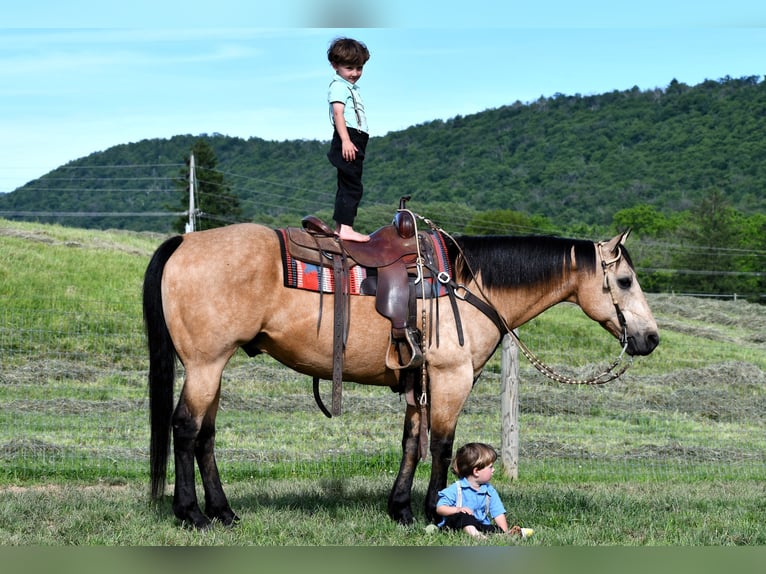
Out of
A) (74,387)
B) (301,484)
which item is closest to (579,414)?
(301,484)

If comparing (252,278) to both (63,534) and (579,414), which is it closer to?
(63,534)

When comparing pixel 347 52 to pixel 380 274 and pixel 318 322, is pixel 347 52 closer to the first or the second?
pixel 380 274

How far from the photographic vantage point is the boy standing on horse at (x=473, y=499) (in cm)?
514

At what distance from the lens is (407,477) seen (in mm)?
5590

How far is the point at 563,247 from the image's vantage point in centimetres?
584

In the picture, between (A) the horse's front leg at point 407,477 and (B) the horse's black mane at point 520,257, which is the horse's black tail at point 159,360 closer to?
(A) the horse's front leg at point 407,477

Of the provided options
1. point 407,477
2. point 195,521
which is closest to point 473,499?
point 407,477

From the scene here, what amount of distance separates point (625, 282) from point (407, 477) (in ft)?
6.47

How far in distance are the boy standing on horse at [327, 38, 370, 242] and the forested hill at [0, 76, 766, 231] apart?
46254 millimetres

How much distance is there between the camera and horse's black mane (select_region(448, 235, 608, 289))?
5.76 meters

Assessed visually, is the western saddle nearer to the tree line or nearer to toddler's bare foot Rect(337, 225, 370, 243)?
toddler's bare foot Rect(337, 225, 370, 243)

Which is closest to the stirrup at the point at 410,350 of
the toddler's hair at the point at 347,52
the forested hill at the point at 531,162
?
the toddler's hair at the point at 347,52

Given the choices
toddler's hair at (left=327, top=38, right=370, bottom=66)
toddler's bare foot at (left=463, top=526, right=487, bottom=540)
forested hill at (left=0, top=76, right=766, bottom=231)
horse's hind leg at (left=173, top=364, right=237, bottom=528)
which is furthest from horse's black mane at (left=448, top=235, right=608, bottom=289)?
forested hill at (left=0, top=76, right=766, bottom=231)

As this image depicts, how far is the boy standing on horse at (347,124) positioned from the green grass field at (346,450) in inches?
80.8
